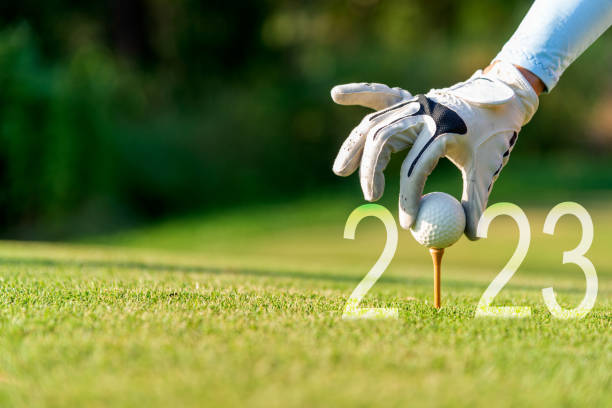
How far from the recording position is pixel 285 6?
95.7 ft

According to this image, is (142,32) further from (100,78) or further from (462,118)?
(462,118)

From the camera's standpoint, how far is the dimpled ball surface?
2.92 meters

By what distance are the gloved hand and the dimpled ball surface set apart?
51mm

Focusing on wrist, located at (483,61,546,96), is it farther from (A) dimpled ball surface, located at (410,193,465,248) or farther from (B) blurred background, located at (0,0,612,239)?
(B) blurred background, located at (0,0,612,239)

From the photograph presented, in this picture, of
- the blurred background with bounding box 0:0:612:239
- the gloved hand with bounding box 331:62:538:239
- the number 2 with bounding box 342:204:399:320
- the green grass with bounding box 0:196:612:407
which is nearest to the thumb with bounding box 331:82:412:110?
the gloved hand with bounding box 331:62:538:239

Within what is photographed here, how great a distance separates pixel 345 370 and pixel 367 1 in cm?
3313

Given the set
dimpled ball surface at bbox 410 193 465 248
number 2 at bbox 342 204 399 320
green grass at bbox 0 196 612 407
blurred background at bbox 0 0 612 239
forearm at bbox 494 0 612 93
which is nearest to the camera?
green grass at bbox 0 196 612 407

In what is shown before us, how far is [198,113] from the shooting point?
21.0m

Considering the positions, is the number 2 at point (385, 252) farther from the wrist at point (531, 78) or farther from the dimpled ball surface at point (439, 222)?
the wrist at point (531, 78)

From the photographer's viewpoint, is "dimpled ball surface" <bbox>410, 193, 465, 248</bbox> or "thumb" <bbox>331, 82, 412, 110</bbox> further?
"thumb" <bbox>331, 82, 412, 110</bbox>

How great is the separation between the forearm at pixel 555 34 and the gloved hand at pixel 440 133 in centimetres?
8

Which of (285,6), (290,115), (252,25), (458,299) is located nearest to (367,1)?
(285,6)

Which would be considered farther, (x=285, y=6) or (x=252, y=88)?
(x=285, y=6)

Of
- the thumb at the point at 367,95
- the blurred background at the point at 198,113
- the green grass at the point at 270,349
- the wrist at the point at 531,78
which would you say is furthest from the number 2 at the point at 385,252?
the blurred background at the point at 198,113
